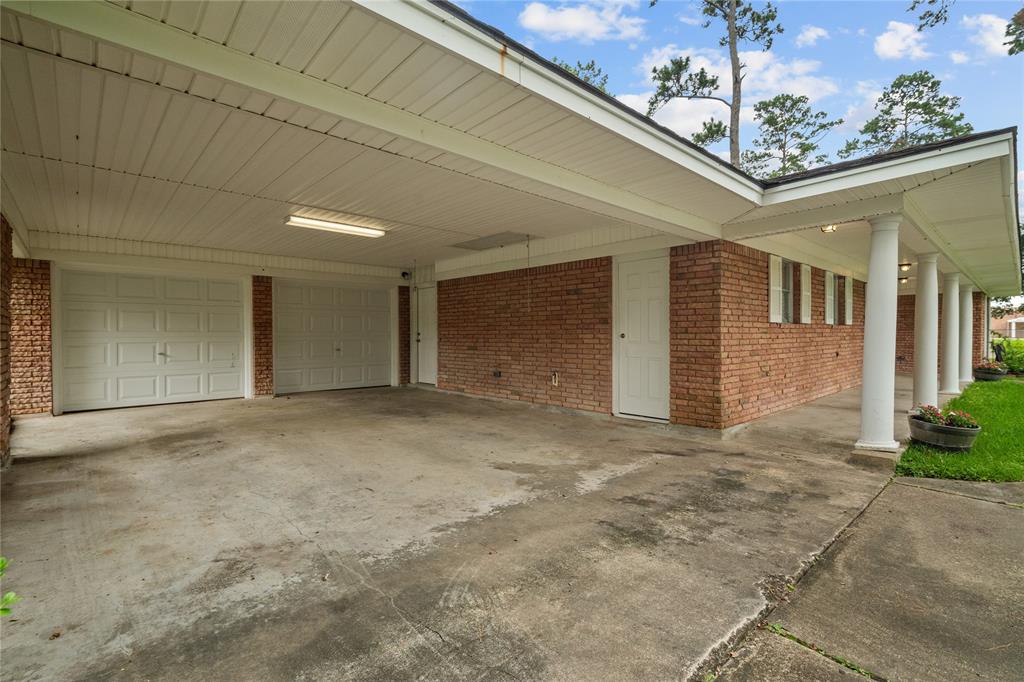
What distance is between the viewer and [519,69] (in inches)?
103

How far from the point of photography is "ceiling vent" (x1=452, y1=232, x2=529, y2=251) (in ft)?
24.1

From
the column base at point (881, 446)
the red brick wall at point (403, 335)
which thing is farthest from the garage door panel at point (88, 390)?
the column base at point (881, 446)

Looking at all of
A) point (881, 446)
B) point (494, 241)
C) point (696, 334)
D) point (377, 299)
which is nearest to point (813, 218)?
point (696, 334)

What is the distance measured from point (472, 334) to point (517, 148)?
6072 mm

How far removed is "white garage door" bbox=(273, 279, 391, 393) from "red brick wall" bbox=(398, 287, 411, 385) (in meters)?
0.32

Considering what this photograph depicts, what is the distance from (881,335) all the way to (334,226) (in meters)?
6.64

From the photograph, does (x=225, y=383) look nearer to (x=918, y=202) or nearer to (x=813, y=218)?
(x=813, y=218)

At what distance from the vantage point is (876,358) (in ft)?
15.2

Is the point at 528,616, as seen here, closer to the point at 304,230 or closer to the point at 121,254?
the point at 304,230

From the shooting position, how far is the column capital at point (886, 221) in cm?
450

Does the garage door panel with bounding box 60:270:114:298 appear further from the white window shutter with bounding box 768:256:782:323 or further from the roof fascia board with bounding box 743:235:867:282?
the white window shutter with bounding box 768:256:782:323

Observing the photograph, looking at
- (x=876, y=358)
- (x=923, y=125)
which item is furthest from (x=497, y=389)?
(x=923, y=125)

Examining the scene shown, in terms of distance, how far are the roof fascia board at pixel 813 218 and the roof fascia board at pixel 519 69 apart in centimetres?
181

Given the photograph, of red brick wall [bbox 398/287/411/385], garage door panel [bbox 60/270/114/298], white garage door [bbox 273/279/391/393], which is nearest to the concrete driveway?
garage door panel [bbox 60/270/114/298]
